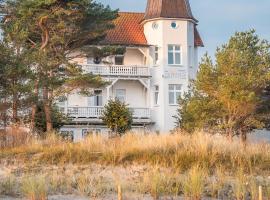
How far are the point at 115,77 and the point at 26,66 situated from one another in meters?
19.8

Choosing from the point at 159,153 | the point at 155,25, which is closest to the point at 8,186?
the point at 159,153

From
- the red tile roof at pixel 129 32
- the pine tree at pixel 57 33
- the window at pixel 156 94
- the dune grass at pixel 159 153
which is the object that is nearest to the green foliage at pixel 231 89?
the pine tree at pixel 57 33

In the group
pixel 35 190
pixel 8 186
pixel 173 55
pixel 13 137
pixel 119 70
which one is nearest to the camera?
pixel 35 190

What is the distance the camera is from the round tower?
4522 centimetres

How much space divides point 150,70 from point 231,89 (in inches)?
702

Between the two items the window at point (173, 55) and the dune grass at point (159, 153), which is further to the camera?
the window at point (173, 55)

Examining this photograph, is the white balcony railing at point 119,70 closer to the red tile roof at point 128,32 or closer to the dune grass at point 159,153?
the red tile roof at point 128,32

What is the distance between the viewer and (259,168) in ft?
65.7

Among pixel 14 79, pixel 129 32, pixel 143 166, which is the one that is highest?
pixel 129 32

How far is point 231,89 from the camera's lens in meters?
28.3

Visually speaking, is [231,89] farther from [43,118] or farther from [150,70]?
[150,70]

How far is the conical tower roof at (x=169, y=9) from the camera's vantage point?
45719 mm

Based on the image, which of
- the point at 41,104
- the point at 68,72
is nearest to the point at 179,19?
the point at 68,72

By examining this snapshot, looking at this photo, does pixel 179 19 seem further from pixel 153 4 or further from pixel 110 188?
pixel 110 188
